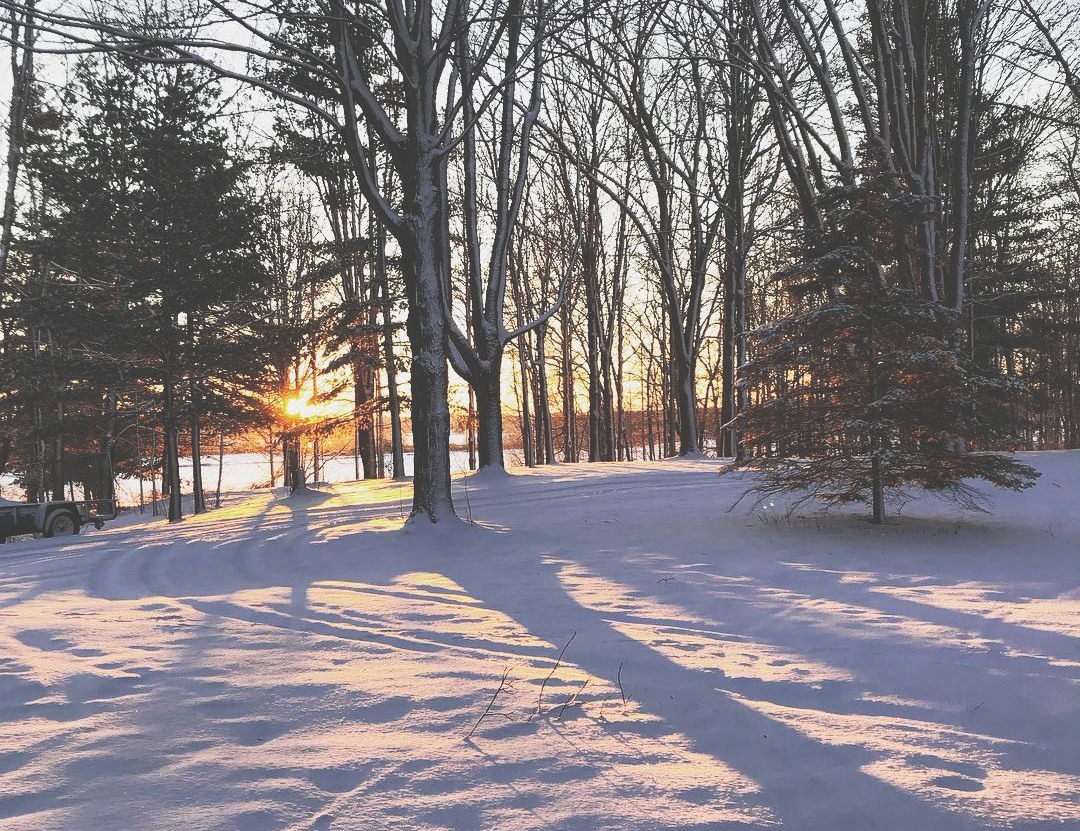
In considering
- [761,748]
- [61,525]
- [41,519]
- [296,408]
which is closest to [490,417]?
[296,408]

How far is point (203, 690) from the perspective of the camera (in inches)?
132

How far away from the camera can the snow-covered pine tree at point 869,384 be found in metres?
7.23

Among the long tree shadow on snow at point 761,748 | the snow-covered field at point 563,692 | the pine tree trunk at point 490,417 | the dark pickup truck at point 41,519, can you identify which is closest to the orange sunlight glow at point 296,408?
the dark pickup truck at point 41,519

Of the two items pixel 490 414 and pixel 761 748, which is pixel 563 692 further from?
pixel 490 414

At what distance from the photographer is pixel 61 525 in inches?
524

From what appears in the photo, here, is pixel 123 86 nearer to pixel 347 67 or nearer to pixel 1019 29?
pixel 347 67

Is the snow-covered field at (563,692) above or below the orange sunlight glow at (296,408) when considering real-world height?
below

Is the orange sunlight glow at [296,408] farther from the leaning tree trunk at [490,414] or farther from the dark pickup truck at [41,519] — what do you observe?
the leaning tree trunk at [490,414]

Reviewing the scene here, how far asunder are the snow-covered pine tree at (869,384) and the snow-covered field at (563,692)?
0.95 meters

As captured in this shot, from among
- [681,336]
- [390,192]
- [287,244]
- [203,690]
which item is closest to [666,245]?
[681,336]

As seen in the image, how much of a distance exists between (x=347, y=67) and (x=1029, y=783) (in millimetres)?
9178

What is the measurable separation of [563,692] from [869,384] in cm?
590

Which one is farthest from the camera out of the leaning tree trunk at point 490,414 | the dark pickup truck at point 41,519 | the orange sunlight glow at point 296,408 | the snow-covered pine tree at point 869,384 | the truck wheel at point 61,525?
the orange sunlight glow at point 296,408

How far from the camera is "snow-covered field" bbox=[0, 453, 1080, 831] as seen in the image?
7.67 feet
